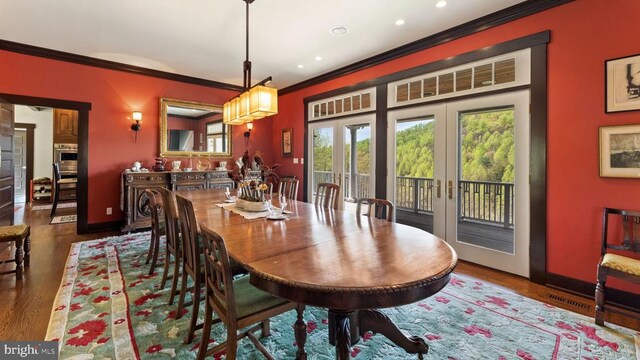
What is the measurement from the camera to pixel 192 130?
18.9ft

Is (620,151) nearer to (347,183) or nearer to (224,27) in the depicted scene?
(347,183)

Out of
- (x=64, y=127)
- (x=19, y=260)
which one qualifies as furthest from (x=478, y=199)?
(x=64, y=127)

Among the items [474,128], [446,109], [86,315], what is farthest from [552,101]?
[86,315]

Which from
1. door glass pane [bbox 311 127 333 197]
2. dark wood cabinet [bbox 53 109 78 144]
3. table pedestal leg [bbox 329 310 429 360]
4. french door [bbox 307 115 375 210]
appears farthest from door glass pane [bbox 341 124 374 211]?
dark wood cabinet [bbox 53 109 78 144]

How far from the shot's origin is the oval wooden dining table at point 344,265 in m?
1.12

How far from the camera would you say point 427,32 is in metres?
3.67

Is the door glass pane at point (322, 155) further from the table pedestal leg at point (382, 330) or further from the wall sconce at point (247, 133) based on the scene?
the table pedestal leg at point (382, 330)

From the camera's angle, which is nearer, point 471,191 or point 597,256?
point 597,256

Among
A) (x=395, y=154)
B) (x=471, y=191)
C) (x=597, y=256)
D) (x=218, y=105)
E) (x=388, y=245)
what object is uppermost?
(x=218, y=105)

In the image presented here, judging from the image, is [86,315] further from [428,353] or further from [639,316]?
[639,316]

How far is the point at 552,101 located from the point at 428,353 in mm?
2687

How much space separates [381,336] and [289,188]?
7.79 feet

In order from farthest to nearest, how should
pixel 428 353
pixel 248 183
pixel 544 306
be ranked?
1. pixel 248 183
2. pixel 544 306
3. pixel 428 353

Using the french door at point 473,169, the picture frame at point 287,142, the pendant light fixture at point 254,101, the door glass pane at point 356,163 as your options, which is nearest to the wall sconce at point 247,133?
the picture frame at point 287,142
